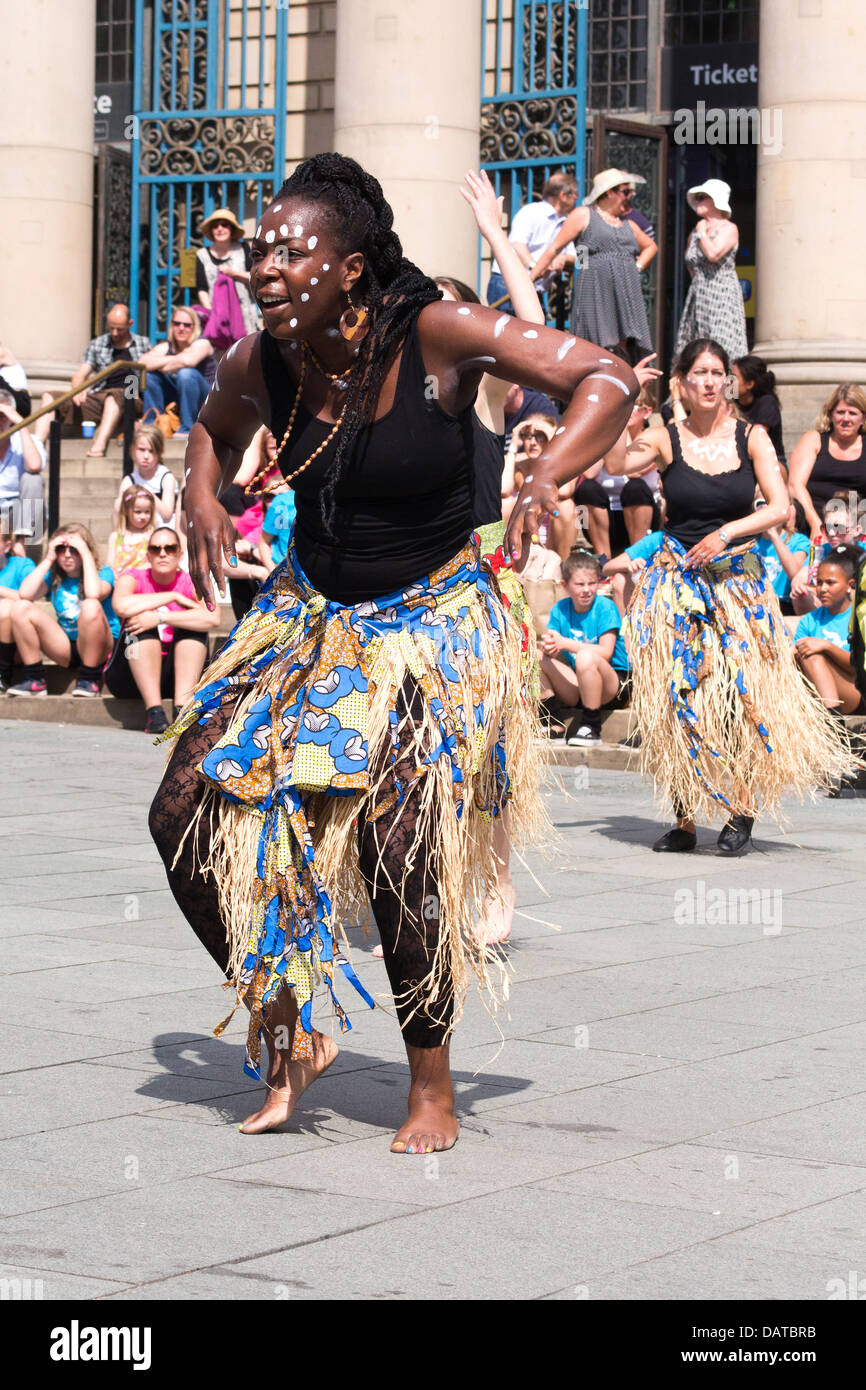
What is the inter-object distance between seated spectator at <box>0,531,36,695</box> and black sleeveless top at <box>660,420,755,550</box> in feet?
19.0

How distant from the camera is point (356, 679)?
480cm

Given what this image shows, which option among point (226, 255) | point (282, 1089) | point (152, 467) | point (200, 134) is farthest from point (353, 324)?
point (200, 134)

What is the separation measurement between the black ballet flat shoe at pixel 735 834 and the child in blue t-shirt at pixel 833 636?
2442mm

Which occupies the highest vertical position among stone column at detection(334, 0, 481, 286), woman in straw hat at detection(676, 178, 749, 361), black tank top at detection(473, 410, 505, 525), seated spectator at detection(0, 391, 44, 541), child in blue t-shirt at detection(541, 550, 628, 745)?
stone column at detection(334, 0, 481, 286)

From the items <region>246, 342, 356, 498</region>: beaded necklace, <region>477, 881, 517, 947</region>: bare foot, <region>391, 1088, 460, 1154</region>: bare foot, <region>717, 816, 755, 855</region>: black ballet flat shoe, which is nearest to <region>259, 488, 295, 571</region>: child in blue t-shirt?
<region>717, 816, 755, 855</region>: black ballet flat shoe

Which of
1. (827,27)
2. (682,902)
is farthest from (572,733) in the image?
(827,27)

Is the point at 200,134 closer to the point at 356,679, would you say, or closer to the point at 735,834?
the point at 735,834

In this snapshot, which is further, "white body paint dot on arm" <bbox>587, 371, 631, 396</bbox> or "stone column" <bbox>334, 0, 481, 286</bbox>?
"stone column" <bbox>334, 0, 481, 286</bbox>

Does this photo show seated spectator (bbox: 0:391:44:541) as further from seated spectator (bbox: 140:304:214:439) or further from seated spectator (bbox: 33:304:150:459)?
seated spectator (bbox: 33:304:150:459)

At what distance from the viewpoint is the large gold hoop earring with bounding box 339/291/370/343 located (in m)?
4.80

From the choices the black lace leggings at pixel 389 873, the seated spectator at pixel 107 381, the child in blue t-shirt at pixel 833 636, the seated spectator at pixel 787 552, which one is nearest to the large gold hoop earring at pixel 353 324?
the black lace leggings at pixel 389 873

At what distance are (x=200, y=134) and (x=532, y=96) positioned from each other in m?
3.55

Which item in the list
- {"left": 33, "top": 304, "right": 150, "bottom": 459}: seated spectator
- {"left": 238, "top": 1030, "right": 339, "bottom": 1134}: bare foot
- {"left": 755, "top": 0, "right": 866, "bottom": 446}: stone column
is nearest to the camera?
{"left": 238, "top": 1030, "right": 339, "bottom": 1134}: bare foot

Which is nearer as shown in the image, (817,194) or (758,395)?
(758,395)
